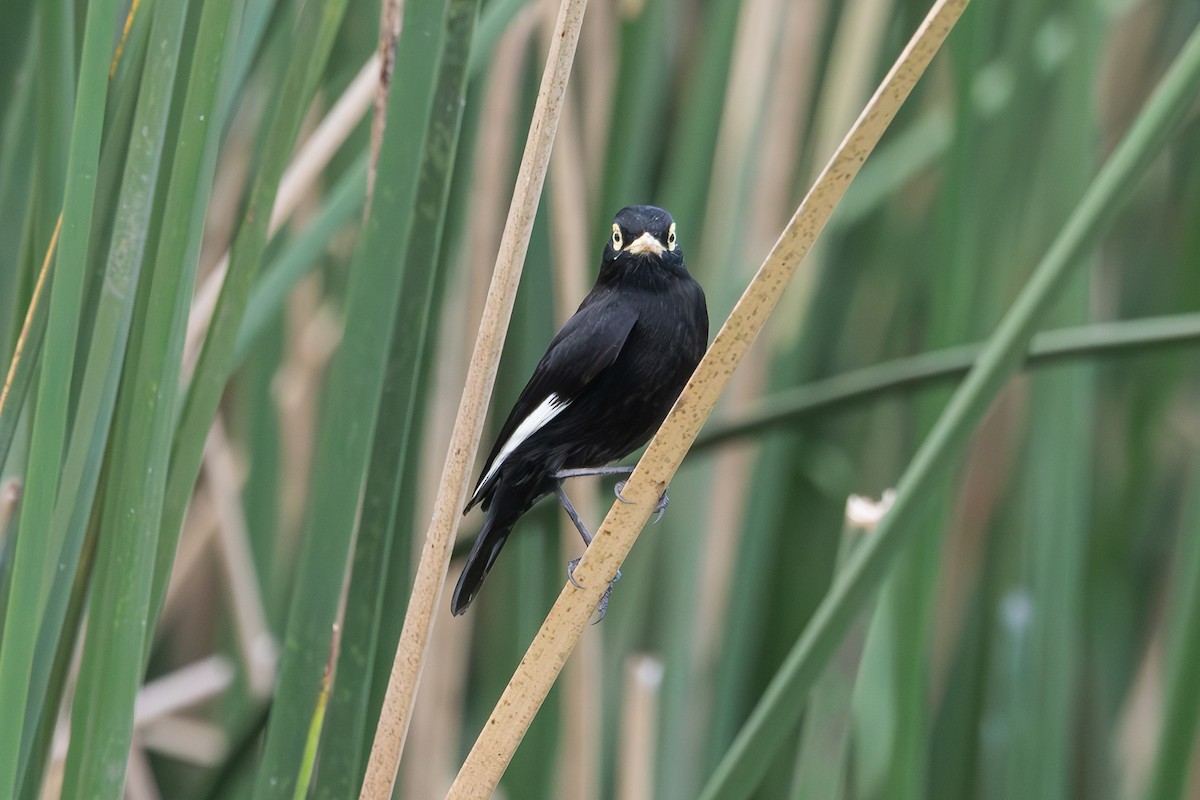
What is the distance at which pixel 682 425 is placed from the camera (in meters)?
0.64

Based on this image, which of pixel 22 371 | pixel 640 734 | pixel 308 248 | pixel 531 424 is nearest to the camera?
pixel 22 371

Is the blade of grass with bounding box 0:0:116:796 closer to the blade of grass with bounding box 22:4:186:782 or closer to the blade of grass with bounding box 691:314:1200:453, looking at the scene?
the blade of grass with bounding box 22:4:186:782

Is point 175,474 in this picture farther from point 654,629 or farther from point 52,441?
point 654,629

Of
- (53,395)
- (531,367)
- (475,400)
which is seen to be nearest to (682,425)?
(475,400)

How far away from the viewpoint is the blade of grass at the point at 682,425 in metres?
0.55

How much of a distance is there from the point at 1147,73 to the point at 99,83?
1570 millimetres

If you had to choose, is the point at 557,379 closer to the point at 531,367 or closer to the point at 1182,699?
the point at 531,367

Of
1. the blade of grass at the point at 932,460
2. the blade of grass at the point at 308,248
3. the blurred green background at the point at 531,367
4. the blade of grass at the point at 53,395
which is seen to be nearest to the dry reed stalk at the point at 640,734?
the blurred green background at the point at 531,367

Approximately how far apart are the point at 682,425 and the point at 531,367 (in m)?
0.55

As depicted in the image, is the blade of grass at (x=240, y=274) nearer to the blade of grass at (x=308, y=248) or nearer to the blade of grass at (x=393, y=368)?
the blade of grass at (x=393, y=368)

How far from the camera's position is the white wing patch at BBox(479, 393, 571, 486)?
36.2 inches

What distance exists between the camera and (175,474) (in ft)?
2.62

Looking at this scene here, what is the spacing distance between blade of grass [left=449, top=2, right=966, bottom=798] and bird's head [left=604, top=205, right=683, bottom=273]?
1.18ft

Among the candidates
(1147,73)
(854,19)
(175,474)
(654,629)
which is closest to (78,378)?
(175,474)
